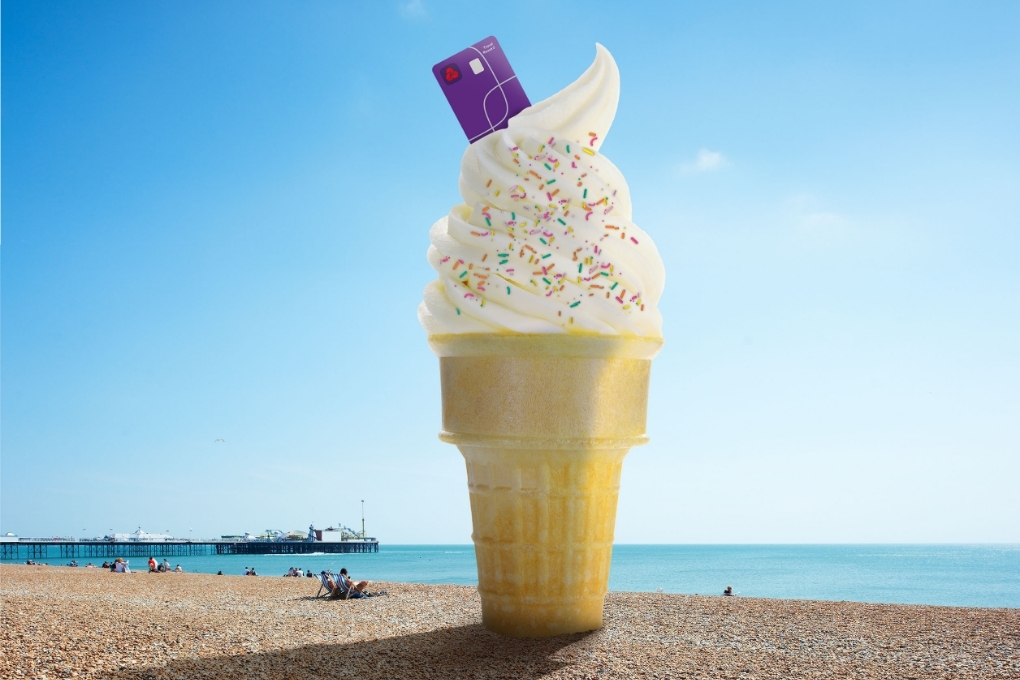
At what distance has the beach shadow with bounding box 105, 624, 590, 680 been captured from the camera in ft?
12.5

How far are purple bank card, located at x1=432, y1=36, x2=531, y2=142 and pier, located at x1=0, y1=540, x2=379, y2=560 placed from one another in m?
64.5

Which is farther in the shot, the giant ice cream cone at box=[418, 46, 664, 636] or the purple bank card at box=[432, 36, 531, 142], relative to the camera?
the purple bank card at box=[432, 36, 531, 142]

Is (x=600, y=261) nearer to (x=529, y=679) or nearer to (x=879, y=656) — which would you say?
(x=529, y=679)

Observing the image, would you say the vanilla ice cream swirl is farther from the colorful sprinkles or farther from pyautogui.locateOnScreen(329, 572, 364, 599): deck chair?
pyautogui.locateOnScreen(329, 572, 364, 599): deck chair

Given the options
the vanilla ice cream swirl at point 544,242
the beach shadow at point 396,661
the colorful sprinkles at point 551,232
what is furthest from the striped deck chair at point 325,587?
the colorful sprinkles at point 551,232

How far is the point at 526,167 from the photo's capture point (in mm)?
4770

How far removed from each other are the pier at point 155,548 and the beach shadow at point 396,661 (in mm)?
63951

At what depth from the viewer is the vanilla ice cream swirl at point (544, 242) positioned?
4523mm

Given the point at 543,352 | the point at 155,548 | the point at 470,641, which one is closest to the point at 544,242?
the point at 543,352

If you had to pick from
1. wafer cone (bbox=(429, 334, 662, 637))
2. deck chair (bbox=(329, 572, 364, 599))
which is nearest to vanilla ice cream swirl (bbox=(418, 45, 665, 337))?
wafer cone (bbox=(429, 334, 662, 637))

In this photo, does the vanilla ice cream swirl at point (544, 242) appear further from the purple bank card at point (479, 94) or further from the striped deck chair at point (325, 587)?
the striped deck chair at point (325, 587)

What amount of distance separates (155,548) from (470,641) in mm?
70863

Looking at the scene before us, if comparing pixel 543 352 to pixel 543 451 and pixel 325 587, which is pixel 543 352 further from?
pixel 325 587

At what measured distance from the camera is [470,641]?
4.71 meters
